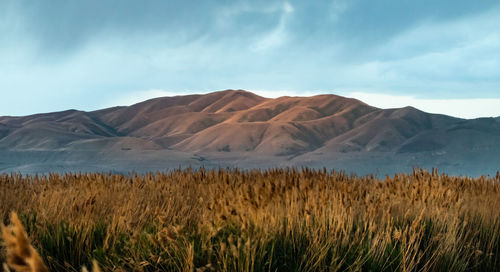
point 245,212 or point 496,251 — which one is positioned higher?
point 245,212

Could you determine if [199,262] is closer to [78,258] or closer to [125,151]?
[78,258]

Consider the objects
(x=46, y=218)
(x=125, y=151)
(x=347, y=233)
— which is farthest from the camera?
(x=125, y=151)

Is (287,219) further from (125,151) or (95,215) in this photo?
(125,151)

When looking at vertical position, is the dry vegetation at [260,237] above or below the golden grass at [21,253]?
below

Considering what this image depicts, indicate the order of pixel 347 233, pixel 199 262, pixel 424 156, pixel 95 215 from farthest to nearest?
pixel 424 156 → pixel 95 215 → pixel 347 233 → pixel 199 262

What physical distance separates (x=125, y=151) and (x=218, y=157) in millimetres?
14840

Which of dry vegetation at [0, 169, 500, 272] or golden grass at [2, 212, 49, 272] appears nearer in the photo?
golden grass at [2, 212, 49, 272]

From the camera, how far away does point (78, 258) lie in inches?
155

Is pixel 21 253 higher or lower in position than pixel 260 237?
higher

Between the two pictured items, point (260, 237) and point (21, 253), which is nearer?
point (21, 253)

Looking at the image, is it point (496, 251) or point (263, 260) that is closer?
point (263, 260)

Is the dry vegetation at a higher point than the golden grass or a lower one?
lower

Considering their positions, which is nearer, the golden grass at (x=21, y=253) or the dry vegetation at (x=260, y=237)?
the golden grass at (x=21, y=253)

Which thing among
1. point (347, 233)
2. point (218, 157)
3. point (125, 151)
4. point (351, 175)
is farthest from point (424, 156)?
point (347, 233)
